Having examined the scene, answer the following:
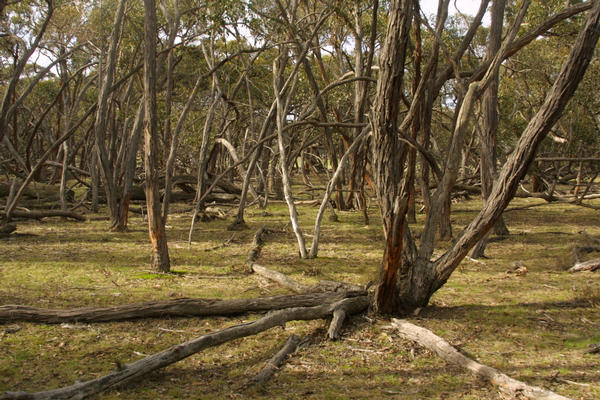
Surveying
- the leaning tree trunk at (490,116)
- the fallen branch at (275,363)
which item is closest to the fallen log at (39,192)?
the leaning tree trunk at (490,116)

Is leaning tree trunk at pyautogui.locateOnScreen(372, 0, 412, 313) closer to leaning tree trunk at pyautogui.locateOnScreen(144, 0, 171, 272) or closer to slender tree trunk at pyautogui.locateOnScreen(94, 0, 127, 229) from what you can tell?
leaning tree trunk at pyautogui.locateOnScreen(144, 0, 171, 272)

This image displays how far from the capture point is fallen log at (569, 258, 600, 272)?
669 centimetres

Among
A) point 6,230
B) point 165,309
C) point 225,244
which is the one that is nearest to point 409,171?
point 165,309

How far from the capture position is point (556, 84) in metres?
4.14

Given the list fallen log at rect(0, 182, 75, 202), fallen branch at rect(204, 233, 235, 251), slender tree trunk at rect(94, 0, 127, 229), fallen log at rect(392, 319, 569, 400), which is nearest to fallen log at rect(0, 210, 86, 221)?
slender tree trunk at rect(94, 0, 127, 229)

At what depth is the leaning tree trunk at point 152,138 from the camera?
6.54 meters

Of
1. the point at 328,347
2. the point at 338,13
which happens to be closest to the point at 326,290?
the point at 328,347

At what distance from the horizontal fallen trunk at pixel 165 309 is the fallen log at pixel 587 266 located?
3.31 m

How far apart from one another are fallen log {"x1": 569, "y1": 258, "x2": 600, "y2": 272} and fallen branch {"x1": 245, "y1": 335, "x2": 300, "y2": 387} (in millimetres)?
4259

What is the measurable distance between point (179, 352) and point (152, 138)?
3551mm

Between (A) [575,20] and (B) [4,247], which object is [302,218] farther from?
(A) [575,20]

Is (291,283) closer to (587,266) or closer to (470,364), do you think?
(470,364)

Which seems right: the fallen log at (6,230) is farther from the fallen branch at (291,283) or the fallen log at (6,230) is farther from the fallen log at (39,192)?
the fallen log at (39,192)

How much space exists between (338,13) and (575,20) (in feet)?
19.9
